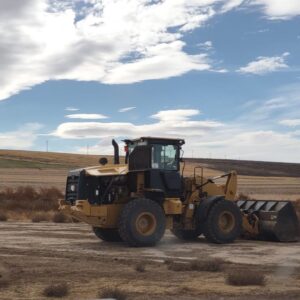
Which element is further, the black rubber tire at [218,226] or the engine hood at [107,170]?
the black rubber tire at [218,226]

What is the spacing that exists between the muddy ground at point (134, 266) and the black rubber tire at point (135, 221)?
1.16 ft

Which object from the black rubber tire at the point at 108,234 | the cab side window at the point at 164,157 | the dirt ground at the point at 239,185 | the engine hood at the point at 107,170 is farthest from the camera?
the dirt ground at the point at 239,185

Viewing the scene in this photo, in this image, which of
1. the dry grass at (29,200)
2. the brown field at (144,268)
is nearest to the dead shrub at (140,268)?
the brown field at (144,268)

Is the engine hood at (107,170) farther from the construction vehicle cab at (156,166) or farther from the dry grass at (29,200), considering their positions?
the dry grass at (29,200)

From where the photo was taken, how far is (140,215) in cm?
1877

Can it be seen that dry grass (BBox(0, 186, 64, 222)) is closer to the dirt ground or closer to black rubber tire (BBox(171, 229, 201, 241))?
the dirt ground

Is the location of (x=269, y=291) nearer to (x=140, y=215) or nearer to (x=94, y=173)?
(x=140, y=215)

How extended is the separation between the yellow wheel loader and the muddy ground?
1.82 ft

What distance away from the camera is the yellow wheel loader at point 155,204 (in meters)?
18.9

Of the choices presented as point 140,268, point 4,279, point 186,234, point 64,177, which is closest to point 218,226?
point 186,234

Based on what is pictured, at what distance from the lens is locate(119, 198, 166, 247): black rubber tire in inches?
729

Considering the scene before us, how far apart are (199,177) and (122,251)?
4.35 m

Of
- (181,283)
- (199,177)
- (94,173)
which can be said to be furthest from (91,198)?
(181,283)

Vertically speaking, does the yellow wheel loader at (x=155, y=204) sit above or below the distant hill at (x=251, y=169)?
below
